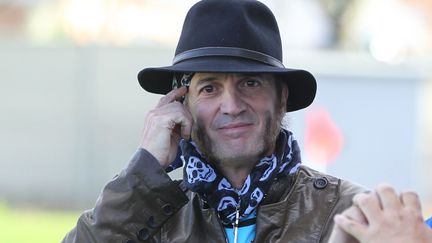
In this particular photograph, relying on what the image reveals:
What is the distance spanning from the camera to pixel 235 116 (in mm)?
3047

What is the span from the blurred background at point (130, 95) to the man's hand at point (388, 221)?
6.05m

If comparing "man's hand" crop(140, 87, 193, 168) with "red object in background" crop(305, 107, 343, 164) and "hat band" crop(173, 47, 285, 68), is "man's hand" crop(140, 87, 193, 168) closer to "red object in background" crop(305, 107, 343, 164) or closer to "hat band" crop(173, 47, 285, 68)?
"hat band" crop(173, 47, 285, 68)

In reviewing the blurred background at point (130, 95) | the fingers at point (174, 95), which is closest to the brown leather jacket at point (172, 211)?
the fingers at point (174, 95)

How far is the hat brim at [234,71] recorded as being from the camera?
3018 mm

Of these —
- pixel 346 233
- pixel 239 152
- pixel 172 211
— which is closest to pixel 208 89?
pixel 239 152

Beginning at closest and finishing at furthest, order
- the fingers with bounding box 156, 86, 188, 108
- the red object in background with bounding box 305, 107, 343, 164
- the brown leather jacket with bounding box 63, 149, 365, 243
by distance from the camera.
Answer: the brown leather jacket with bounding box 63, 149, 365, 243 → the fingers with bounding box 156, 86, 188, 108 → the red object in background with bounding box 305, 107, 343, 164

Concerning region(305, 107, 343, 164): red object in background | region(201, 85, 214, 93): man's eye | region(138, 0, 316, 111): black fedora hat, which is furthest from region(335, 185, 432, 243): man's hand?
region(305, 107, 343, 164): red object in background

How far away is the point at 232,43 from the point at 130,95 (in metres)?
9.45

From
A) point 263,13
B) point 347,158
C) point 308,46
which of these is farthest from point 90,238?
point 308,46

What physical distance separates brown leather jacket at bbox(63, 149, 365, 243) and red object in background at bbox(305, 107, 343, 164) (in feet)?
19.1

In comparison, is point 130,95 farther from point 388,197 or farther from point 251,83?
point 388,197

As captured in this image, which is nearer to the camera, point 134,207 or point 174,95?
point 134,207

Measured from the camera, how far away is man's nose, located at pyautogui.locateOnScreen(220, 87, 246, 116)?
3041 mm

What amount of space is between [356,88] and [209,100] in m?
6.95
